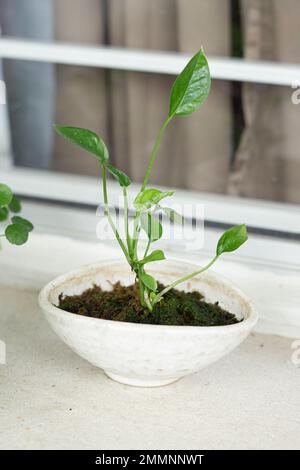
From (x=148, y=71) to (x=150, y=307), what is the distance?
1.73 ft

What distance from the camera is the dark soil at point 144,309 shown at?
43.9 inches

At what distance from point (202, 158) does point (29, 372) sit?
20.5 inches

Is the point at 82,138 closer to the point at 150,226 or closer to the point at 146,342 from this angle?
the point at 150,226

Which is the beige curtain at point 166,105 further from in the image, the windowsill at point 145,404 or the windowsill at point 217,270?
the windowsill at point 145,404

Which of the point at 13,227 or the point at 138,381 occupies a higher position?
the point at 13,227

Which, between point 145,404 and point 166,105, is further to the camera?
point 166,105

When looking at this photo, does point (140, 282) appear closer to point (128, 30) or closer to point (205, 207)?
point (205, 207)

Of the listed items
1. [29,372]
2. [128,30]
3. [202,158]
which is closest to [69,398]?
[29,372]

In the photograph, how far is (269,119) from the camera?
4.61 ft

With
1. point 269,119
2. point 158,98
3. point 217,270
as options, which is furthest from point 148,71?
point 217,270
